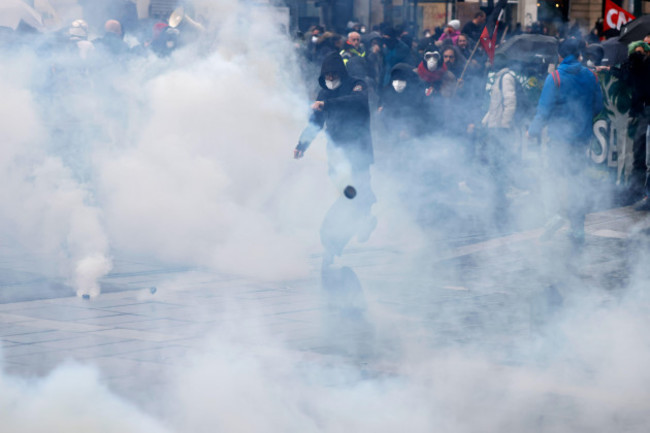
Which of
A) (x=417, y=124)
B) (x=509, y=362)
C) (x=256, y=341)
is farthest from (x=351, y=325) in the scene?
(x=417, y=124)

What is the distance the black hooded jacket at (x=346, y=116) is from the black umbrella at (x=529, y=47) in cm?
733

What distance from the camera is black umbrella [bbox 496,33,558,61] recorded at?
603 inches

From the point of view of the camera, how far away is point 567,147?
9.23m

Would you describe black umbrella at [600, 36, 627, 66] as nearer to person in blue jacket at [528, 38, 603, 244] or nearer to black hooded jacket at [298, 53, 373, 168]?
person in blue jacket at [528, 38, 603, 244]

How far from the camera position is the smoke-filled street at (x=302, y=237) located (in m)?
4.82

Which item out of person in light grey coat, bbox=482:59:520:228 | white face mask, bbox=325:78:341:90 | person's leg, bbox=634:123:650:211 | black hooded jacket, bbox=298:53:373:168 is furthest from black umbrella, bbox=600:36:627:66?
white face mask, bbox=325:78:341:90

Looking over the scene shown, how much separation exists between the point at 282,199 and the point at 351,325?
3.70 m

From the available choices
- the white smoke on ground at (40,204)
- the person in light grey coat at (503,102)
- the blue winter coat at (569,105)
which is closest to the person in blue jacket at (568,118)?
the blue winter coat at (569,105)

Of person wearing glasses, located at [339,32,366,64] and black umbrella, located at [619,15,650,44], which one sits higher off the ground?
black umbrella, located at [619,15,650,44]

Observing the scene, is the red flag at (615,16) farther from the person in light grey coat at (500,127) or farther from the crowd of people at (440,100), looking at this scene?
the person in light grey coat at (500,127)

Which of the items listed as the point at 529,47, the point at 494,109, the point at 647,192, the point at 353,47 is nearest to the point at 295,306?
the point at 647,192

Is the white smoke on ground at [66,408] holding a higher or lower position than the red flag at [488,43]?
lower

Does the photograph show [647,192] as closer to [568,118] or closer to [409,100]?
[409,100]

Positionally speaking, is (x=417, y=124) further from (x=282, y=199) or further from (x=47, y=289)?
(x=47, y=289)
